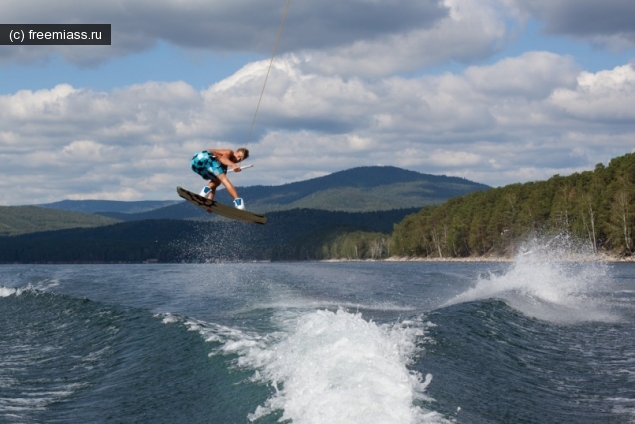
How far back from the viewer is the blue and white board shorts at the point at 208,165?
66.3 ft

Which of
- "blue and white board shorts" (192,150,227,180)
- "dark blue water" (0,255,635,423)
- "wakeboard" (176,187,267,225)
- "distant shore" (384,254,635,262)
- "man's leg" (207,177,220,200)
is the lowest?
"distant shore" (384,254,635,262)

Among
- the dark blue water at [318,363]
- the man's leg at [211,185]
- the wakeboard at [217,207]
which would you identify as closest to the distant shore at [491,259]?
the dark blue water at [318,363]

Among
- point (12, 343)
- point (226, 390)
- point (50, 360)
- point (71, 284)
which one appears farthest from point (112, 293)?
point (226, 390)

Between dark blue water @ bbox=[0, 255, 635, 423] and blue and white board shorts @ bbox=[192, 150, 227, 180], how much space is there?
15.3 feet

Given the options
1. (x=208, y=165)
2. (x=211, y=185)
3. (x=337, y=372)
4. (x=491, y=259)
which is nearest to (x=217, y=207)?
(x=211, y=185)

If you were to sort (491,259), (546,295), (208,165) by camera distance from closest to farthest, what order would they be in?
1. (208,165)
2. (546,295)
3. (491,259)

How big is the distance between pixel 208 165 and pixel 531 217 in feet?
392

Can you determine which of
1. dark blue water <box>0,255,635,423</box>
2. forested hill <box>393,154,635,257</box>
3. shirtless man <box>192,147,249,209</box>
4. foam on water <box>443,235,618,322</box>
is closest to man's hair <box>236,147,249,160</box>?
shirtless man <box>192,147,249,209</box>

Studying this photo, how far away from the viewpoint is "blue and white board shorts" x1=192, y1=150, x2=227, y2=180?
2020 centimetres

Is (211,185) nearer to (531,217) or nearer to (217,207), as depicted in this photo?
(217,207)

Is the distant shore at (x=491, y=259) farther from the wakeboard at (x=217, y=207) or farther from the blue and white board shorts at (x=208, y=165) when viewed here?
the blue and white board shorts at (x=208, y=165)

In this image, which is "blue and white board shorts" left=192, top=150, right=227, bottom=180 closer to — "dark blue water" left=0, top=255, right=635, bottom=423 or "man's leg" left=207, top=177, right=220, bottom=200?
"man's leg" left=207, top=177, right=220, bottom=200

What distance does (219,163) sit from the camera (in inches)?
798

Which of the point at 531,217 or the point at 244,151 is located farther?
the point at 531,217
